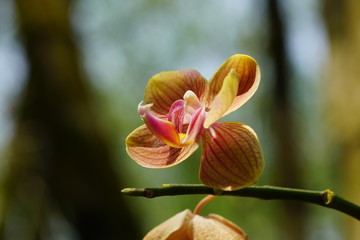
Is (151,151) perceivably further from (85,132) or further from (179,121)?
(85,132)

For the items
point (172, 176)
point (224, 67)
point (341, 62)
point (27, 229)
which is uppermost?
point (224, 67)

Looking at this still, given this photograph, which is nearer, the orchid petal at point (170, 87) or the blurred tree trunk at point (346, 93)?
the orchid petal at point (170, 87)

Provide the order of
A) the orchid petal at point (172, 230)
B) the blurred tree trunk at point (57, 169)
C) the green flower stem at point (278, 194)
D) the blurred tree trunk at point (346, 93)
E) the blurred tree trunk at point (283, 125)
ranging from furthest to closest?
1. the blurred tree trunk at point (283, 125)
2. the blurred tree trunk at point (57, 169)
3. the blurred tree trunk at point (346, 93)
4. the orchid petal at point (172, 230)
5. the green flower stem at point (278, 194)

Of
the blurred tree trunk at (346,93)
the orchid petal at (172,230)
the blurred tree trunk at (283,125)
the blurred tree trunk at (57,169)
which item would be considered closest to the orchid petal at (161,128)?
the orchid petal at (172,230)

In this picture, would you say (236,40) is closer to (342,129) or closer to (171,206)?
(171,206)

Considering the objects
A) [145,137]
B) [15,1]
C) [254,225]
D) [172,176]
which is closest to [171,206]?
[172,176]

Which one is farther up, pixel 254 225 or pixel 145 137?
pixel 145 137

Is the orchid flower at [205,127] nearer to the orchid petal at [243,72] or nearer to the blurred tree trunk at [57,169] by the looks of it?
the orchid petal at [243,72]
